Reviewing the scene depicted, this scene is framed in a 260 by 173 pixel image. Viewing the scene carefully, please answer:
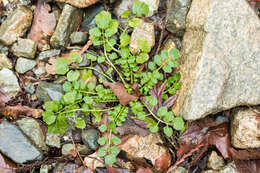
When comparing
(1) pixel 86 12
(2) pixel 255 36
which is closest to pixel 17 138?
(1) pixel 86 12

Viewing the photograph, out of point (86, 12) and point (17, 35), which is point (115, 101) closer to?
point (86, 12)

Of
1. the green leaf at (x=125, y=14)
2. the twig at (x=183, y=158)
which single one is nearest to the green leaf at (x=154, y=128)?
the twig at (x=183, y=158)

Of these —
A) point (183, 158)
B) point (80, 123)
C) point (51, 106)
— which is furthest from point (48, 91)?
point (183, 158)

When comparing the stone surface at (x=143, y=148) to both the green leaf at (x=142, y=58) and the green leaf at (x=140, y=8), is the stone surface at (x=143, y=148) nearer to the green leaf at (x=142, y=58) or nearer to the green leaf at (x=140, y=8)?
the green leaf at (x=142, y=58)

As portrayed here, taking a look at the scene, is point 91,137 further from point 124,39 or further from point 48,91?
point 124,39

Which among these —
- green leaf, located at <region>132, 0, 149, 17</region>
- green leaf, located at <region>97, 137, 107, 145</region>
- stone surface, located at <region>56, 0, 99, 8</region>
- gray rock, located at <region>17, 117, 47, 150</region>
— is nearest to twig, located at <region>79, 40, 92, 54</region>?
stone surface, located at <region>56, 0, 99, 8</region>
